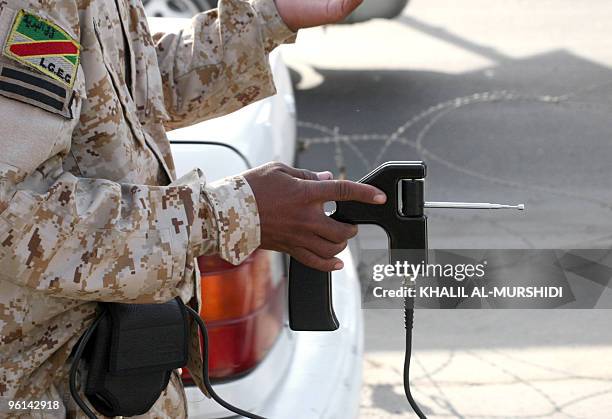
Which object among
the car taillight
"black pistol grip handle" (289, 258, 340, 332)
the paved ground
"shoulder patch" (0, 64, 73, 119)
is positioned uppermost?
"shoulder patch" (0, 64, 73, 119)

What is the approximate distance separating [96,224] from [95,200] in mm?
32

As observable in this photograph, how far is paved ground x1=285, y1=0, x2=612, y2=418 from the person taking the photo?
12.6 feet

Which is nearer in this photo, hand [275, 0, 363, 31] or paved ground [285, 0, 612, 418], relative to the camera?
hand [275, 0, 363, 31]

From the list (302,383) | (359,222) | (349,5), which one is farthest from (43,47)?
(302,383)

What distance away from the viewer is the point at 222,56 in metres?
1.99

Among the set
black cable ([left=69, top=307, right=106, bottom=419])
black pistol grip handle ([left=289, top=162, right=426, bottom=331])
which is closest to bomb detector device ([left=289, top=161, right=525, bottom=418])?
black pistol grip handle ([left=289, top=162, right=426, bottom=331])

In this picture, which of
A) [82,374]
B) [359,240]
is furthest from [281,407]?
[359,240]

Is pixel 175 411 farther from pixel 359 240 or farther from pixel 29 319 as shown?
pixel 359 240

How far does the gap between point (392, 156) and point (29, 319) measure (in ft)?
16.1

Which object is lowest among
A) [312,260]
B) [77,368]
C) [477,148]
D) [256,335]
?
[477,148]

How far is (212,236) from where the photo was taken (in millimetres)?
1551

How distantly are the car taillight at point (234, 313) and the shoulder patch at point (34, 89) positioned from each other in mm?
830

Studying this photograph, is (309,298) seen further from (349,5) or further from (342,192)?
(349,5)

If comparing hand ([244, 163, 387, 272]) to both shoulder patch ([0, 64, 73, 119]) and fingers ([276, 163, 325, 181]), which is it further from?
shoulder patch ([0, 64, 73, 119])
